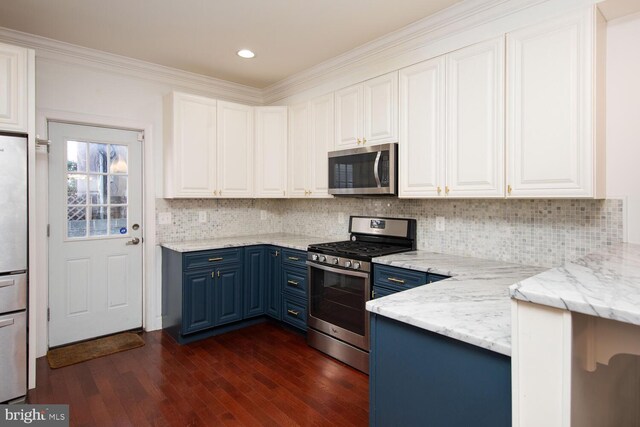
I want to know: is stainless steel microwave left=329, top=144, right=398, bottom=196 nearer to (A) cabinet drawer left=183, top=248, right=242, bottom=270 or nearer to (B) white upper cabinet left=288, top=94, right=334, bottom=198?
(B) white upper cabinet left=288, top=94, right=334, bottom=198

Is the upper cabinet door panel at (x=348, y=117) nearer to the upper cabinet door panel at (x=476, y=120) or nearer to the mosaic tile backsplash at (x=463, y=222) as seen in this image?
the mosaic tile backsplash at (x=463, y=222)

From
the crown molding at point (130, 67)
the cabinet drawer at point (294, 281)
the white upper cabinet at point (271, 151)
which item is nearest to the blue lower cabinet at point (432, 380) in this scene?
the cabinet drawer at point (294, 281)

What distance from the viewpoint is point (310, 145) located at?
3.67m

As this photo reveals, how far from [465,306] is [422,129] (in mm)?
1604

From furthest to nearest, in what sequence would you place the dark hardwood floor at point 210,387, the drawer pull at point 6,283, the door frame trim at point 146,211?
1. the door frame trim at point 146,211
2. the drawer pull at point 6,283
3. the dark hardwood floor at point 210,387

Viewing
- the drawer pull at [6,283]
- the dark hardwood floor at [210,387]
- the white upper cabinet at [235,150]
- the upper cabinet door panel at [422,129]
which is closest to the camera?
the dark hardwood floor at [210,387]

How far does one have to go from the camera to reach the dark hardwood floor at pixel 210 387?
86.6 inches

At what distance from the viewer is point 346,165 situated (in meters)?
3.24

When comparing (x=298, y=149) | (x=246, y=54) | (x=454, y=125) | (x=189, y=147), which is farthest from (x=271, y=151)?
(x=454, y=125)

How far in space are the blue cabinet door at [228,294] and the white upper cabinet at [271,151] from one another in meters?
0.93

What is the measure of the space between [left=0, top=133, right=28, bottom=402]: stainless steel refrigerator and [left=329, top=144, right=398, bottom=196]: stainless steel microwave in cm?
230

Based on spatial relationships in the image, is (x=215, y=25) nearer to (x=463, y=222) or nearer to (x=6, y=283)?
(x=6, y=283)

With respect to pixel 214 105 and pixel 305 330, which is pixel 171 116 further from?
pixel 305 330

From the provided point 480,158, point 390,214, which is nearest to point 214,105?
point 390,214
